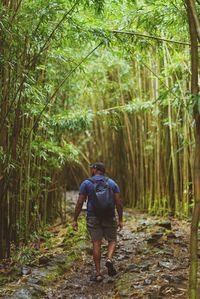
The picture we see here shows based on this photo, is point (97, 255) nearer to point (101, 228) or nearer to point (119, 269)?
point (101, 228)

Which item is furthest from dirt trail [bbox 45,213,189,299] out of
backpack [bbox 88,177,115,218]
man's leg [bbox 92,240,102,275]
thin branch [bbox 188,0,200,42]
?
thin branch [bbox 188,0,200,42]

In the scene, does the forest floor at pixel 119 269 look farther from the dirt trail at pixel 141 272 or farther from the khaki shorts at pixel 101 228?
the khaki shorts at pixel 101 228

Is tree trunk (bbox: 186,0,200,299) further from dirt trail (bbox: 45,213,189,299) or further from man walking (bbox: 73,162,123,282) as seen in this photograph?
man walking (bbox: 73,162,123,282)

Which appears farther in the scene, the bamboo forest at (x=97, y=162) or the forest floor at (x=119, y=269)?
the bamboo forest at (x=97, y=162)

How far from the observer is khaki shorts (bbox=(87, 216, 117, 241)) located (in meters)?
3.73

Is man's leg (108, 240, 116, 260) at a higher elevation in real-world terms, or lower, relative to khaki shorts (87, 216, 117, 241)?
lower

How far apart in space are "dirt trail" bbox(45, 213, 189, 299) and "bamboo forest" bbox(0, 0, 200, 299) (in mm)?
11

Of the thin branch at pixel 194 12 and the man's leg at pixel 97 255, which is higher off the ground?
the thin branch at pixel 194 12

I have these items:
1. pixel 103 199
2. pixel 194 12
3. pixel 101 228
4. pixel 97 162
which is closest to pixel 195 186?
pixel 194 12

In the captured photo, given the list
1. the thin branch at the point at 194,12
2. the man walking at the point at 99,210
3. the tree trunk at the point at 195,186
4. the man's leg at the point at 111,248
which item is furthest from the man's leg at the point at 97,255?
the thin branch at the point at 194,12

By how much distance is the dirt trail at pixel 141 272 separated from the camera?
3.23m

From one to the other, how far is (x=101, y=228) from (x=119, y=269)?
548 mm

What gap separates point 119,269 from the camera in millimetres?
4031

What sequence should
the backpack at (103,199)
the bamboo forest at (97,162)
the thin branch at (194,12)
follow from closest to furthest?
the thin branch at (194,12)
the bamboo forest at (97,162)
the backpack at (103,199)
